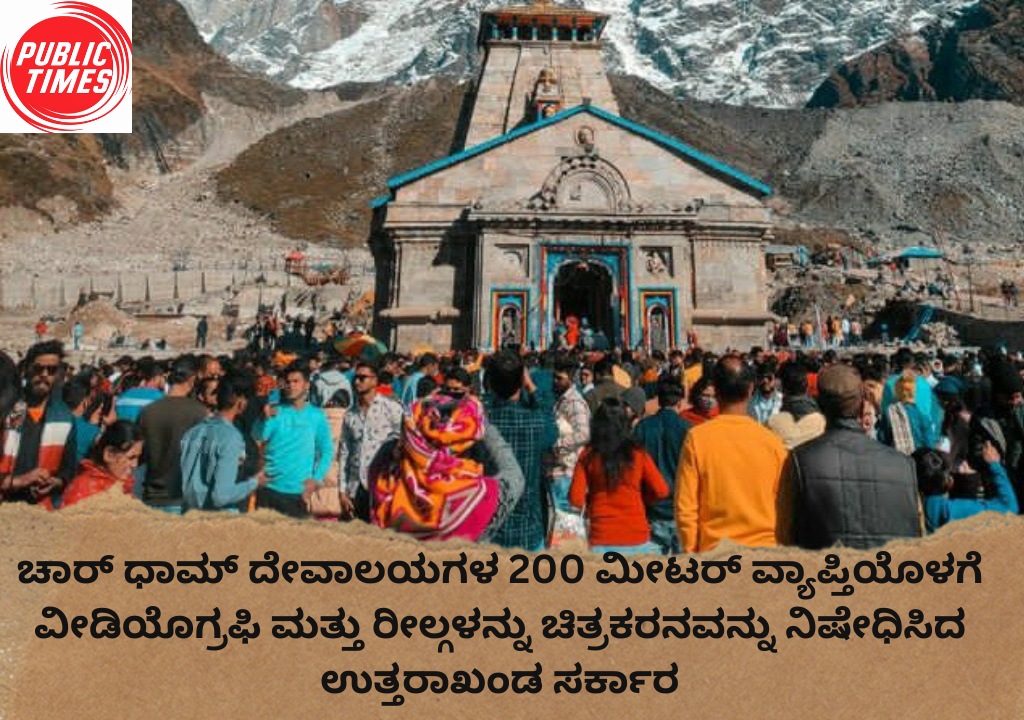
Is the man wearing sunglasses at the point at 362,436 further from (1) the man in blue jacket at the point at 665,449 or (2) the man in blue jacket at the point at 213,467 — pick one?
(1) the man in blue jacket at the point at 665,449

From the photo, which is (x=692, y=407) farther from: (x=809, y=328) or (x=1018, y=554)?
(x=809, y=328)

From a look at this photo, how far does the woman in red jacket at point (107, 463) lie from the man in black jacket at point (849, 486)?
446 cm

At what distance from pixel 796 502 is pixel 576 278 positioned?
26.4 meters

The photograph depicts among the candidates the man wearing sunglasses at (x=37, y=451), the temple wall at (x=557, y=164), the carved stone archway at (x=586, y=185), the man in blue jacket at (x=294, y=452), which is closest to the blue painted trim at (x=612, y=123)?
the temple wall at (x=557, y=164)

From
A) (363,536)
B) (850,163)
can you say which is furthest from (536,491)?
(850,163)

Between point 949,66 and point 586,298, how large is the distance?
14325 cm

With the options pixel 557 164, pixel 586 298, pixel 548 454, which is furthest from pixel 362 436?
pixel 586 298

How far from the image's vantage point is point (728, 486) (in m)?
4.53

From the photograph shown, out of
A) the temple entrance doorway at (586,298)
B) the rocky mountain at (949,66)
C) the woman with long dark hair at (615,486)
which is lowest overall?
the woman with long dark hair at (615,486)

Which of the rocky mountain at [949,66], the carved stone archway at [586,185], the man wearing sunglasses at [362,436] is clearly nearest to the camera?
the man wearing sunglasses at [362,436]

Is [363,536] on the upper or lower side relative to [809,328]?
lower

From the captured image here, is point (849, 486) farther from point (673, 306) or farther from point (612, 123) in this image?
point (612, 123)

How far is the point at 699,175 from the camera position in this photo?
25344mm

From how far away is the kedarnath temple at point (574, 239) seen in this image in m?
24.0
